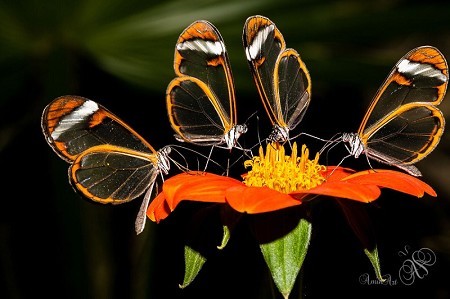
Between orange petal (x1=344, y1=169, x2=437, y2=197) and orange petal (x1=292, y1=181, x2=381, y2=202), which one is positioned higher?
orange petal (x1=292, y1=181, x2=381, y2=202)

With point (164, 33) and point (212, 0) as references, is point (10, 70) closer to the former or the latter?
point (164, 33)

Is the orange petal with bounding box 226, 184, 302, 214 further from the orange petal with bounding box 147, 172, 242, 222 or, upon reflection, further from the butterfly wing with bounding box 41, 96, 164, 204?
the butterfly wing with bounding box 41, 96, 164, 204

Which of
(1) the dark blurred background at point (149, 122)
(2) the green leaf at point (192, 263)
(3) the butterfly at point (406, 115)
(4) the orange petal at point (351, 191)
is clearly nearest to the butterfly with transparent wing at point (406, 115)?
(3) the butterfly at point (406, 115)

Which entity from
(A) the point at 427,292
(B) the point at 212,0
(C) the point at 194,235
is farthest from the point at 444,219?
(C) the point at 194,235

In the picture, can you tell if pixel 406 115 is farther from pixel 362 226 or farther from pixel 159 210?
pixel 159 210

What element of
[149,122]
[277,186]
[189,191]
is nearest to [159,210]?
[189,191]

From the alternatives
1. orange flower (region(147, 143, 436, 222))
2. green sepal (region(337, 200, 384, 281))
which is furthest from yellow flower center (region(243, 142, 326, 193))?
green sepal (region(337, 200, 384, 281))

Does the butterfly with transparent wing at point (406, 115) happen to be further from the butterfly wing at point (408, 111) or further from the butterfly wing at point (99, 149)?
the butterfly wing at point (99, 149)
